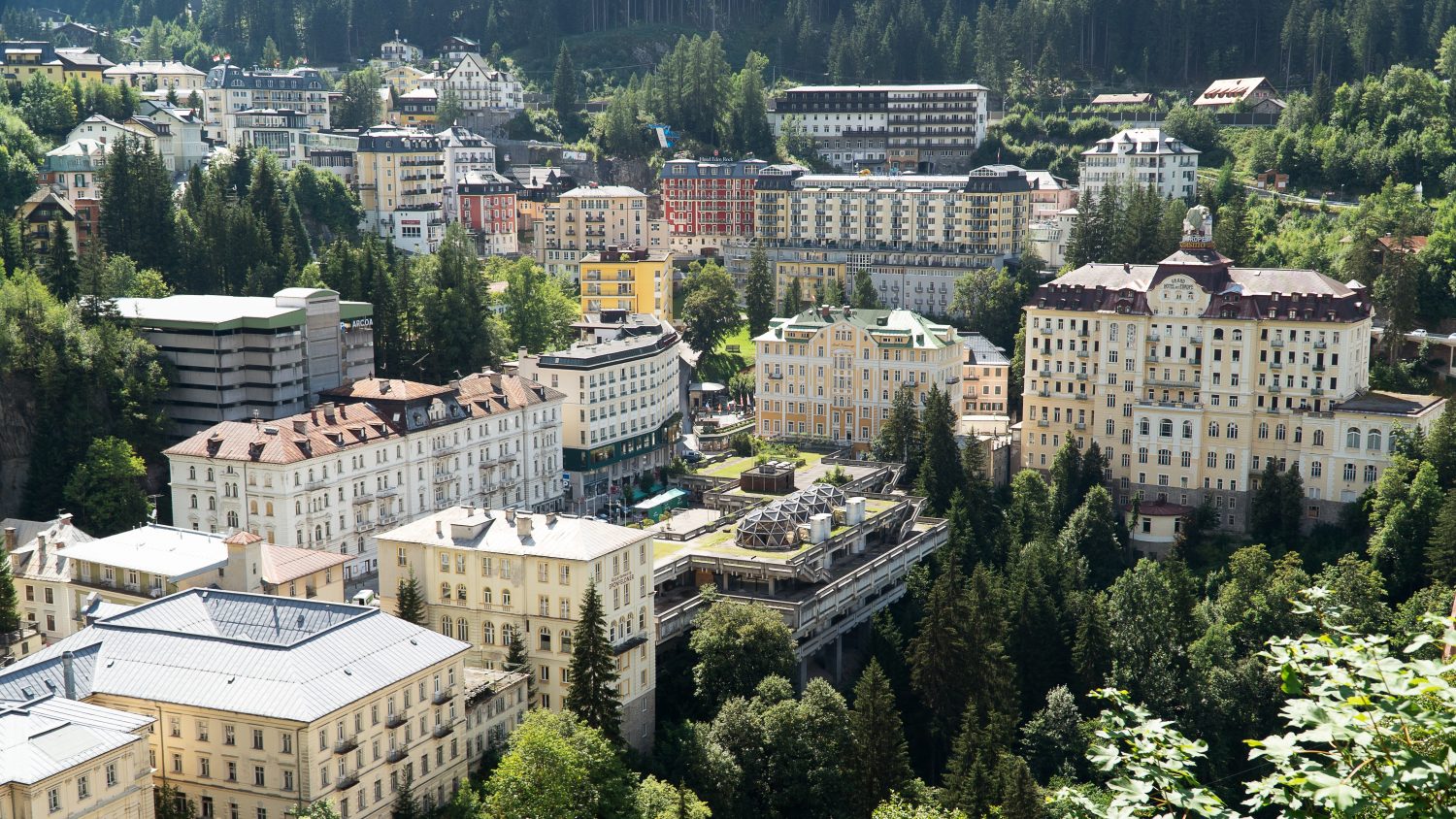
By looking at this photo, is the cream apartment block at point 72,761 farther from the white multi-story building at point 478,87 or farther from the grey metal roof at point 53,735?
the white multi-story building at point 478,87

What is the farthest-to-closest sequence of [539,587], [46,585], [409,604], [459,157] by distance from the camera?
1. [459,157]
2. [46,585]
3. [539,587]
4. [409,604]

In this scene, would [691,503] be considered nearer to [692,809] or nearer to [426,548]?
[426,548]

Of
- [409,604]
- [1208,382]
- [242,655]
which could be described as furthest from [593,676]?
[1208,382]

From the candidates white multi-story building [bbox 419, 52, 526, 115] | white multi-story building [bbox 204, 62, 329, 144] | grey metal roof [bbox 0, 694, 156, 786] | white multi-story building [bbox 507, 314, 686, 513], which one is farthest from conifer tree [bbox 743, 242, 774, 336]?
grey metal roof [bbox 0, 694, 156, 786]

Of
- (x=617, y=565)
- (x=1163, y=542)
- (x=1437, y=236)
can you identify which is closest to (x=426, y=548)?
(x=617, y=565)

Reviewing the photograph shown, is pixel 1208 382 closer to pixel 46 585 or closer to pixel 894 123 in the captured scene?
pixel 46 585

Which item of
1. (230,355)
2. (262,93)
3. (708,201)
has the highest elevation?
(262,93)
